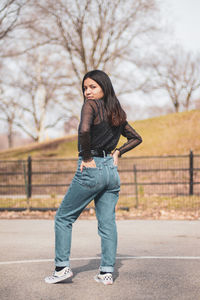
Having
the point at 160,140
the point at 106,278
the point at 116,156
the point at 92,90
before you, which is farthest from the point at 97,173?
the point at 160,140

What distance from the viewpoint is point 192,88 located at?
62.9 meters

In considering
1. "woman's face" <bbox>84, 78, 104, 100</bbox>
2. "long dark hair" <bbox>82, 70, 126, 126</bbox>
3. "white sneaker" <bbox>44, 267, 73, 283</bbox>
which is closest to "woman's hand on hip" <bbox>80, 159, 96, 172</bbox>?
"long dark hair" <bbox>82, 70, 126, 126</bbox>

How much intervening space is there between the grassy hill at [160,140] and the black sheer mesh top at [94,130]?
17.0m

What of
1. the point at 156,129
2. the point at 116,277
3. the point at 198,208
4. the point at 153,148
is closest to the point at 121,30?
the point at 156,129

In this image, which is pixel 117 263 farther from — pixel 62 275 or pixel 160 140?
pixel 160 140

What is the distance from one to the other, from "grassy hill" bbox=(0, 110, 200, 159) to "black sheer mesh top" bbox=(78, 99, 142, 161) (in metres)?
17.0

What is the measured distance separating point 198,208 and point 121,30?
625 inches

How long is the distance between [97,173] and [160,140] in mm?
19452

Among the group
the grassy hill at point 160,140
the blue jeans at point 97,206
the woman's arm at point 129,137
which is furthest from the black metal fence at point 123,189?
the blue jeans at point 97,206

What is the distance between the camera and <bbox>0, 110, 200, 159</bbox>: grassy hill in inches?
868

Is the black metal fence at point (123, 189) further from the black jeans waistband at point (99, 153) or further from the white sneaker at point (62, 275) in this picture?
the black jeans waistband at point (99, 153)

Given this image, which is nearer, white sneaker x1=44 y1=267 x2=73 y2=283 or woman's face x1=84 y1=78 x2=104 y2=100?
woman's face x1=84 y1=78 x2=104 y2=100

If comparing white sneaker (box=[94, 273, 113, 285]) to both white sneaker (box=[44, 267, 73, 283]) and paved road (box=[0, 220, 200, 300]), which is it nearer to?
paved road (box=[0, 220, 200, 300])

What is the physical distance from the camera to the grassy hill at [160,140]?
22047mm
